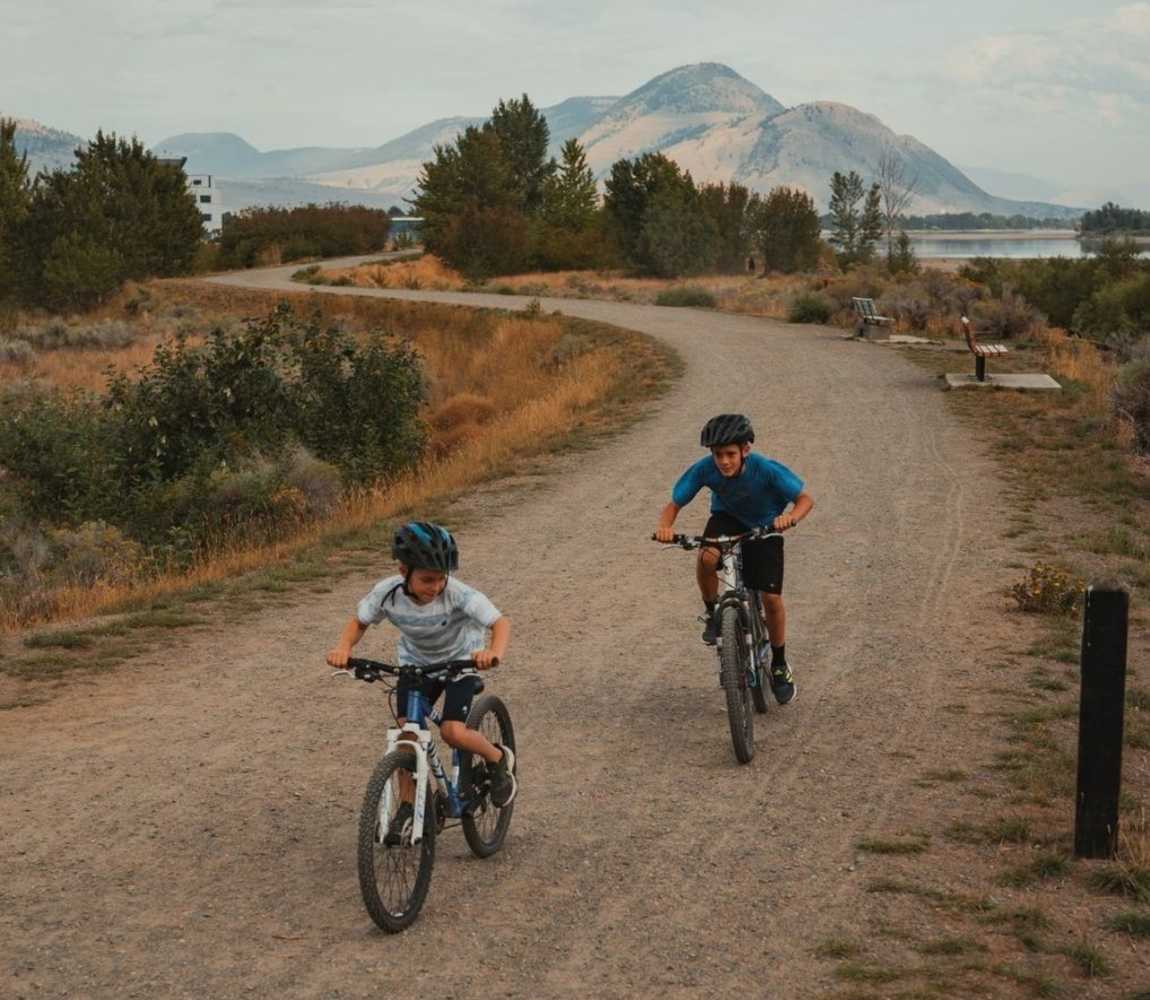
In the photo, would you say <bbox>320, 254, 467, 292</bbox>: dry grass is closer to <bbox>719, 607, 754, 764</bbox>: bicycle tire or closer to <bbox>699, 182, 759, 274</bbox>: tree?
<bbox>699, 182, 759, 274</bbox>: tree

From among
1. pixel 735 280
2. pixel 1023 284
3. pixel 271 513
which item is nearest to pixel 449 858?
pixel 271 513

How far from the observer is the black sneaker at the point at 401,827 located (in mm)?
5773

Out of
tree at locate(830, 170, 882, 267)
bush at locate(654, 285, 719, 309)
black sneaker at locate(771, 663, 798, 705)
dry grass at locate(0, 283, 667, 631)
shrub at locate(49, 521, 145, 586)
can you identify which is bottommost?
shrub at locate(49, 521, 145, 586)

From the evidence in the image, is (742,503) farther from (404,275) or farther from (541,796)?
(404,275)

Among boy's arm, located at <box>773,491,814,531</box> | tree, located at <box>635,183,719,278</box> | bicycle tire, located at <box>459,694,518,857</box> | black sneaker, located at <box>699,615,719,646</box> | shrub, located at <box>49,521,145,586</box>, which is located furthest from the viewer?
tree, located at <box>635,183,719,278</box>

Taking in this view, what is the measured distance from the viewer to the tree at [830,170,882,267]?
8706 centimetres

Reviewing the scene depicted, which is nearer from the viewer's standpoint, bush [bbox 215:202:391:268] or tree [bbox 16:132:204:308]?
tree [bbox 16:132:204:308]

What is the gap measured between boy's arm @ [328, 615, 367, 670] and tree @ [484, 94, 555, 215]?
87136 millimetres

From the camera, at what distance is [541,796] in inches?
299

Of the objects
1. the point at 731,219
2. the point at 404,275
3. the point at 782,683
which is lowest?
the point at 782,683

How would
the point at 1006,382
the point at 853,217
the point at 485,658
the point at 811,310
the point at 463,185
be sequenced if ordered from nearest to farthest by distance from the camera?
the point at 485,658
the point at 1006,382
the point at 811,310
the point at 463,185
the point at 853,217

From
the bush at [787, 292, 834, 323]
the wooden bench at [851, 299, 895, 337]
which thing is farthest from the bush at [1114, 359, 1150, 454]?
the bush at [787, 292, 834, 323]

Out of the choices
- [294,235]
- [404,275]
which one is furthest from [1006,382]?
[294,235]

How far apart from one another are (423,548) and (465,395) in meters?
23.7
